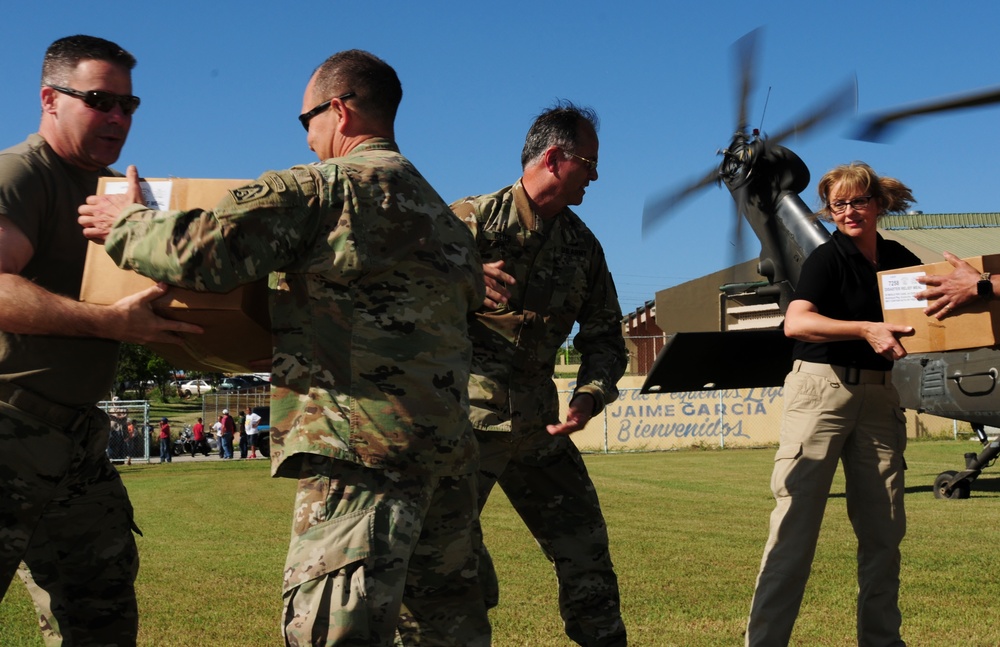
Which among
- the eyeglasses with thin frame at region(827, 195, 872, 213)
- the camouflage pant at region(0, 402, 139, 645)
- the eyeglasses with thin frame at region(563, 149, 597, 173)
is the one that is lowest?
the camouflage pant at region(0, 402, 139, 645)

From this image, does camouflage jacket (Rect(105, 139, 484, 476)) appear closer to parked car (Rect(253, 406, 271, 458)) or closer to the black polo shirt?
the black polo shirt

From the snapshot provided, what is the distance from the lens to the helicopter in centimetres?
885

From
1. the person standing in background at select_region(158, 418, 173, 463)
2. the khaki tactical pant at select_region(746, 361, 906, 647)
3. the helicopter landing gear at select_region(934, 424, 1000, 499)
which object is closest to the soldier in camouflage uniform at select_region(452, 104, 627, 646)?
the khaki tactical pant at select_region(746, 361, 906, 647)

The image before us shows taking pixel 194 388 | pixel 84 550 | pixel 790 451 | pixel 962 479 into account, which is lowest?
pixel 962 479

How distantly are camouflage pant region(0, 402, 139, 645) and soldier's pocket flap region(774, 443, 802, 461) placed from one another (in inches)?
110

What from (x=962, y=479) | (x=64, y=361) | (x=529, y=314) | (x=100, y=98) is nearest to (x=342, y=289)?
(x=64, y=361)

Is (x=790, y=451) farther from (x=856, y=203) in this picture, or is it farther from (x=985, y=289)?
(x=856, y=203)

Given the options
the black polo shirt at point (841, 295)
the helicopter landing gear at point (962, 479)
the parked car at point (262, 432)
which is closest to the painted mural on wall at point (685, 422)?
the parked car at point (262, 432)

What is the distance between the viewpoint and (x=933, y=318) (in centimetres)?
451

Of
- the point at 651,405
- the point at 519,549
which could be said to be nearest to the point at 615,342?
the point at 519,549

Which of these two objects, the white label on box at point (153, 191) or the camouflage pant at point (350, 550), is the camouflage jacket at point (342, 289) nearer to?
the camouflage pant at point (350, 550)

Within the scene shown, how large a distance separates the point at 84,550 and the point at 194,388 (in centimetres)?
9045

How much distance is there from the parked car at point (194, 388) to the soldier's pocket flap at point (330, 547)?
7915 centimetres

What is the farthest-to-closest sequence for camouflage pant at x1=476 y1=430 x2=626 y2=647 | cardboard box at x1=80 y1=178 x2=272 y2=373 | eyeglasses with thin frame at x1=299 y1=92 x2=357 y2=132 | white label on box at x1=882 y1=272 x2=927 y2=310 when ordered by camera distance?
white label on box at x1=882 y1=272 x2=927 y2=310, camouflage pant at x1=476 y1=430 x2=626 y2=647, eyeglasses with thin frame at x1=299 y1=92 x2=357 y2=132, cardboard box at x1=80 y1=178 x2=272 y2=373
